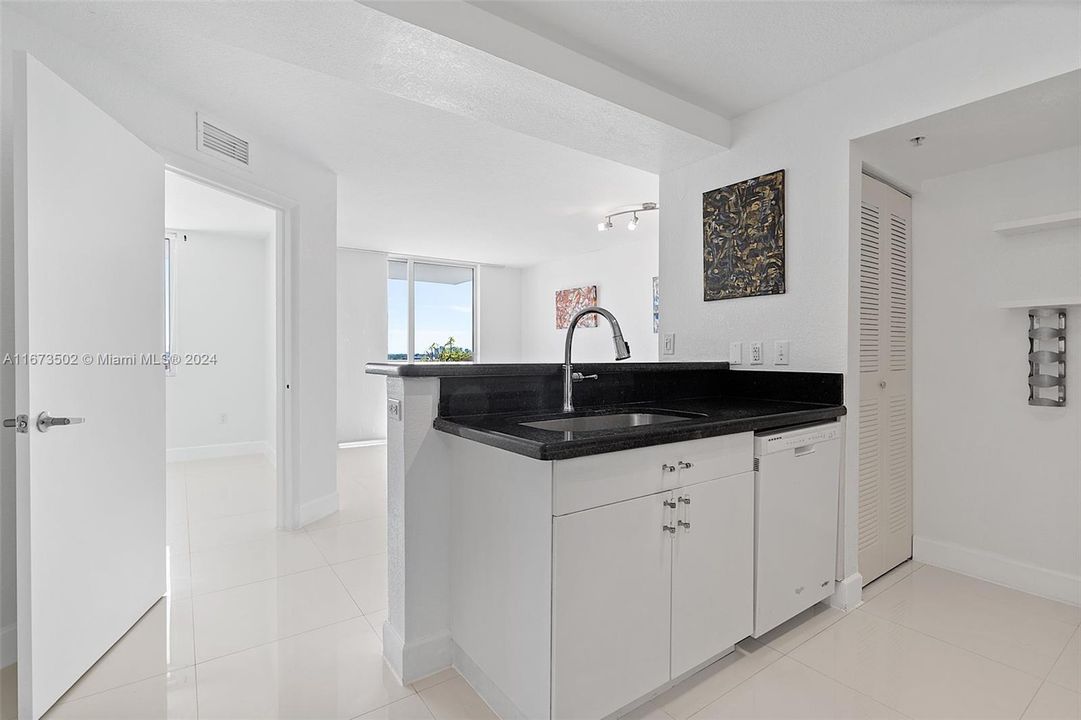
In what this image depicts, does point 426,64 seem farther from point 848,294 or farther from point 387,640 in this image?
point 387,640

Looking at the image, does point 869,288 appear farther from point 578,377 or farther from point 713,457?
point 578,377

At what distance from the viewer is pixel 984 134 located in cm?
217

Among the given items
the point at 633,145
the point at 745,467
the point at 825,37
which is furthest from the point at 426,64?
the point at 745,467

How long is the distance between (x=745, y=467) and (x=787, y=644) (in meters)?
0.75

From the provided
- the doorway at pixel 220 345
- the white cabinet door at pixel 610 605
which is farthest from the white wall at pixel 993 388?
the doorway at pixel 220 345

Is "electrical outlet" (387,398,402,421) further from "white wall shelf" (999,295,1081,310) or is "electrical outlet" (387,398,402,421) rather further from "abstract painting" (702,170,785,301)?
"white wall shelf" (999,295,1081,310)

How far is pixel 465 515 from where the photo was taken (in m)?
1.74

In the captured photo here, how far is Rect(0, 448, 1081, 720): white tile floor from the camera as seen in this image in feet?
5.30

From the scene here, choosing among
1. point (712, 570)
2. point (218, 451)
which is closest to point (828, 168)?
point (712, 570)

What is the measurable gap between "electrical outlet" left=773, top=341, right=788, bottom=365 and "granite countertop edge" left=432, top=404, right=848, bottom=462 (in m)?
0.50

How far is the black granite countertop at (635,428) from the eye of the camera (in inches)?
53.9

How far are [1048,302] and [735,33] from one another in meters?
1.76

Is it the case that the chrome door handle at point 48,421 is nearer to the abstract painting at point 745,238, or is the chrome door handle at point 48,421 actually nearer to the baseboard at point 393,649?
the baseboard at point 393,649

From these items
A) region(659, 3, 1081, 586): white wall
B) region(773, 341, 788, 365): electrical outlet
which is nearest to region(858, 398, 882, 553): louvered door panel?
region(659, 3, 1081, 586): white wall
